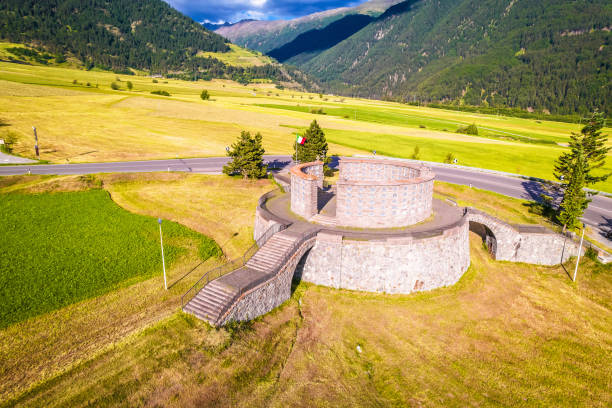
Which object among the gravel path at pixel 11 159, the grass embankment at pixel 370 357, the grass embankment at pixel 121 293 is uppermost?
the gravel path at pixel 11 159

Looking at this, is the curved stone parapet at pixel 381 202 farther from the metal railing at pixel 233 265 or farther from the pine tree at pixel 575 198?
the pine tree at pixel 575 198

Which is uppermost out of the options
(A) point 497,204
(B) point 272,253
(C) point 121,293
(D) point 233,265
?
(B) point 272,253

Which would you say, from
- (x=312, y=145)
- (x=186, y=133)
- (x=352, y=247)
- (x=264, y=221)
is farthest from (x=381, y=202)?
(x=186, y=133)

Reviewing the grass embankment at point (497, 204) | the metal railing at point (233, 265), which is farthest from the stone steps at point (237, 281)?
the grass embankment at point (497, 204)

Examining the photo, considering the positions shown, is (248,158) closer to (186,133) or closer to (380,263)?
(380,263)

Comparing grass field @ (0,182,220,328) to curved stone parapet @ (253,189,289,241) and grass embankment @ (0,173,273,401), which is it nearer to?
grass embankment @ (0,173,273,401)

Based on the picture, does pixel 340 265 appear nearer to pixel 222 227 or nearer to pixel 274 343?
pixel 274 343
